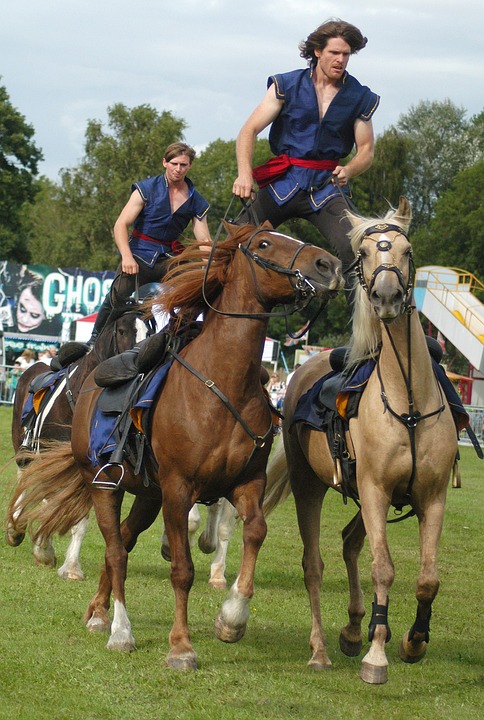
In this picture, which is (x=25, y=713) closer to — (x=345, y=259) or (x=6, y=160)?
(x=345, y=259)

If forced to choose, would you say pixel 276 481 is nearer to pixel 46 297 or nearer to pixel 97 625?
pixel 97 625

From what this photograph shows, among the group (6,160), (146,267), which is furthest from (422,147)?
(146,267)

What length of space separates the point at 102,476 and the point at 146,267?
2.06 metres

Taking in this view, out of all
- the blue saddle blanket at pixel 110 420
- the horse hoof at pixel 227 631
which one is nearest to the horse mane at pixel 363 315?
the blue saddle blanket at pixel 110 420

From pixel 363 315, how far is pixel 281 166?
1577 mm

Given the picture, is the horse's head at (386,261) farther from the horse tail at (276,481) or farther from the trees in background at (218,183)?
the trees in background at (218,183)

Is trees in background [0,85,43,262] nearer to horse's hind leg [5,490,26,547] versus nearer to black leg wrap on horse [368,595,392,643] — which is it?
horse's hind leg [5,490,26,547]

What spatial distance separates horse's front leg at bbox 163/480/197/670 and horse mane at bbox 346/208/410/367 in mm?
1386

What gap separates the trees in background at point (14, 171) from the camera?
2415 inches

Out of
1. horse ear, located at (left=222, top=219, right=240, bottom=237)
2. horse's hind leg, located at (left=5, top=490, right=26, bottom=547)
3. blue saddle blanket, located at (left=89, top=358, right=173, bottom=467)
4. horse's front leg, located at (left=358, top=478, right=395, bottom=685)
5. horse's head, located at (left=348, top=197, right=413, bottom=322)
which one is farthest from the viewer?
horse's hind leg, located at (left=5, top=490, right=26, bottom=547)

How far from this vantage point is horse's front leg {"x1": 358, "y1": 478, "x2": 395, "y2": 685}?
255 inches

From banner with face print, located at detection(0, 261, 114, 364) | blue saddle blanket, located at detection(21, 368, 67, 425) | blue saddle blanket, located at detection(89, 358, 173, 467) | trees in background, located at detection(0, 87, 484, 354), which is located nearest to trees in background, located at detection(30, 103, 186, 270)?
trees in background, located at detection(0, 87, 484, 354)

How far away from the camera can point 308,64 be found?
804cm

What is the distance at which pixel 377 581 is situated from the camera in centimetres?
658
